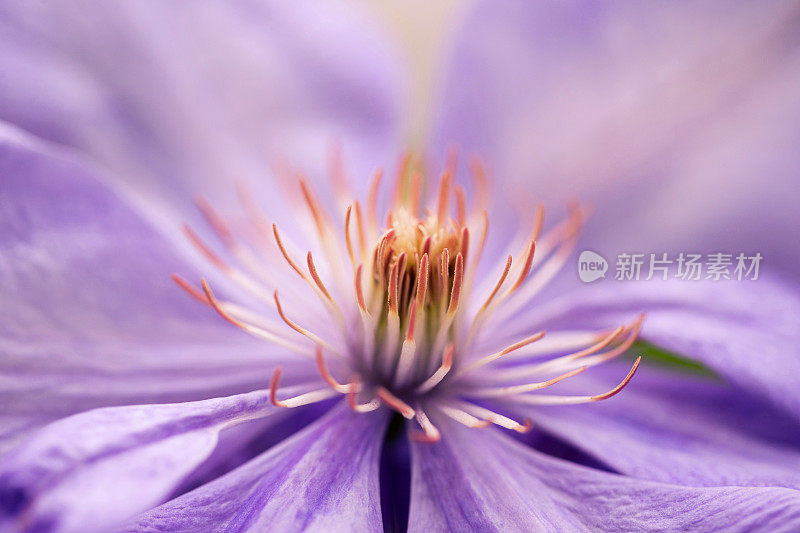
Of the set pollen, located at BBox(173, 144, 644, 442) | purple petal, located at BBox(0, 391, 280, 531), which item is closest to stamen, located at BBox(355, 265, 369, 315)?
pollen, located at BBox(173, 144, 644, 442)

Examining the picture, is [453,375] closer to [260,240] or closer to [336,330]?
[336,330]

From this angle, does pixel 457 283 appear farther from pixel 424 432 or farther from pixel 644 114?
pixel 644 114

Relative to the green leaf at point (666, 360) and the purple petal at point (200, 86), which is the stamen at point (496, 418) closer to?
the green leaf at point (666, 360)

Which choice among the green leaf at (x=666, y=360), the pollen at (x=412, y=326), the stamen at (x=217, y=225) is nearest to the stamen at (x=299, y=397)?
the pollen at (x=412, y=326)

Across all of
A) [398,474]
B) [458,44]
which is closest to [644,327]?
[398,474]

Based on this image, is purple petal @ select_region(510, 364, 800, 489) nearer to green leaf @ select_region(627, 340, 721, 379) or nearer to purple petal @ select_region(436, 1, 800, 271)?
green leaf @ select_region(627, 340, 721, 379)

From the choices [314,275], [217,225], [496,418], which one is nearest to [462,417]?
[496,418]

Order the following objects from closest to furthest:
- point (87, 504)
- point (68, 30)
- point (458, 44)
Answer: point (87, 504), point (68, 30), point (458, 44)
